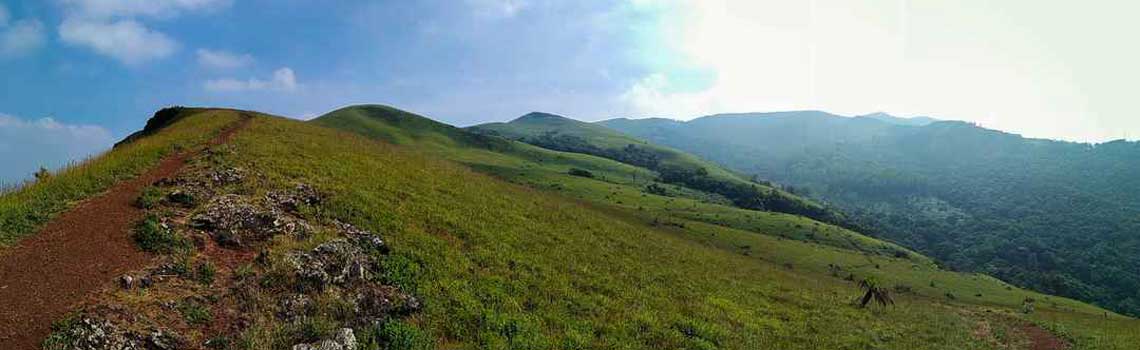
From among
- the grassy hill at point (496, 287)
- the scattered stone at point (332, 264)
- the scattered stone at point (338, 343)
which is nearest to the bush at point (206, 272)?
the grassy hill at point (496, 287)

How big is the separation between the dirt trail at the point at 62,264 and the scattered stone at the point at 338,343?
19.0 feet

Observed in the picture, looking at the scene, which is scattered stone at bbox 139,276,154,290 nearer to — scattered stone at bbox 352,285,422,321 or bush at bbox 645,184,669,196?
scattered stone at bbox 352,285,422,321

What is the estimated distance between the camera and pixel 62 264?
643 inches

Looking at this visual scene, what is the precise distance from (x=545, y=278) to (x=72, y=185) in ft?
64.8

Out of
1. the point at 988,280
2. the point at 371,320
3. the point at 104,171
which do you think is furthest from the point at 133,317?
the point at 988,280

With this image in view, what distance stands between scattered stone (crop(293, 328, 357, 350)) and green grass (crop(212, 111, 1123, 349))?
1.60 meters

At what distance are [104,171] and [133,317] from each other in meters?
14.9

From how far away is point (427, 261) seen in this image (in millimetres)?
22719

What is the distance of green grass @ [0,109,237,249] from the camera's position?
60.6 feet

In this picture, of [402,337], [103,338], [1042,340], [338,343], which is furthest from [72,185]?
[1042,340]

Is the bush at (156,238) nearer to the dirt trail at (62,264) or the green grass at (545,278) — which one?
the dirt trail at (62,264)

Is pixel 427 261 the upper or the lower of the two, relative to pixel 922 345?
upper

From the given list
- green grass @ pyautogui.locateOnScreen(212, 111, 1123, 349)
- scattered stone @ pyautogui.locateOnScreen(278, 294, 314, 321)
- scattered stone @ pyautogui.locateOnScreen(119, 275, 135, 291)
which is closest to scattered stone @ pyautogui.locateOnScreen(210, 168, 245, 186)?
green grass @ pyautogui.locateOnScreen(212, 111, 1123, 349)

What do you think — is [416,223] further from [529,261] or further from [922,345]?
[922,345]
